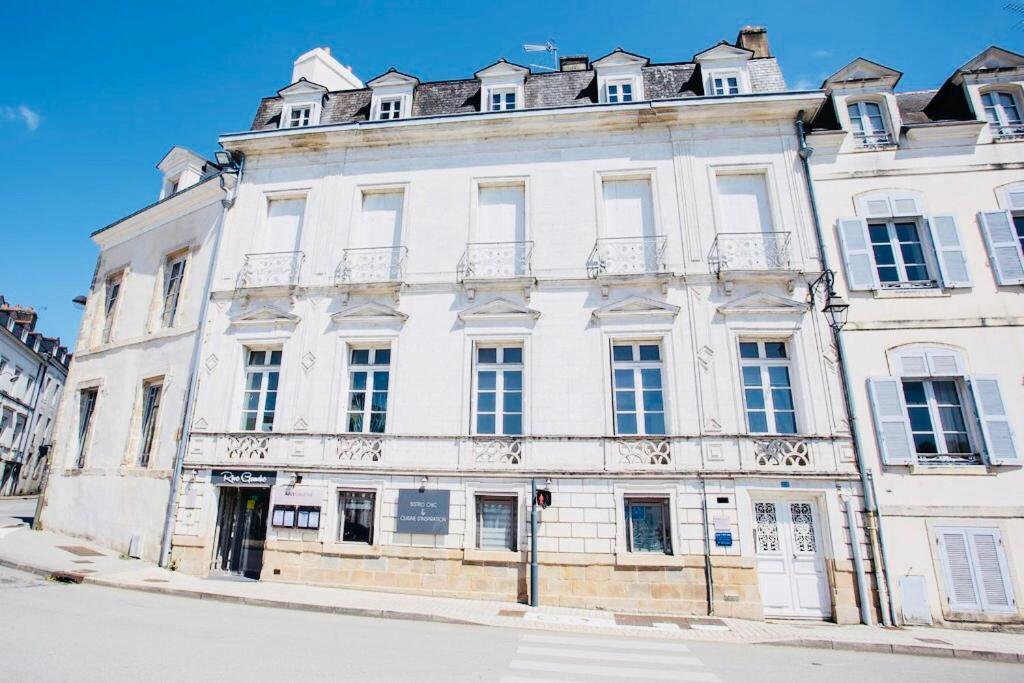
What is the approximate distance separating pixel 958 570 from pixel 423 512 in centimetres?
931

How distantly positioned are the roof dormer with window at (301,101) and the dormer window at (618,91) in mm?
7107

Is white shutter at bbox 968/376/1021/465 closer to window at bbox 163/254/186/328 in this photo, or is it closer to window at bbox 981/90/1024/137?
window at bbox 981/90/1024/137

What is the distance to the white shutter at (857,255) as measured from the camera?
1049cm

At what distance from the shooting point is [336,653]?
571 cm

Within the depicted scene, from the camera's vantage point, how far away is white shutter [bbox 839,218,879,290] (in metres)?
10.5

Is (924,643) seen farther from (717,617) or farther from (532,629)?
(532,629)

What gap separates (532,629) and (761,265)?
26.6 ft

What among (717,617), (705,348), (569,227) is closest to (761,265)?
(705,348)

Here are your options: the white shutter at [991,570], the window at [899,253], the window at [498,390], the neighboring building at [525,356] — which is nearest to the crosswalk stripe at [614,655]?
the neighboring building at [525,356]

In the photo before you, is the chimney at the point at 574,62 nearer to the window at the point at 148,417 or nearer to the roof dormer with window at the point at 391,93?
the roof dormer with window at the point at 391,93

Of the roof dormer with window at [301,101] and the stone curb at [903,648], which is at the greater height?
the roof dormer with window at [301,101]

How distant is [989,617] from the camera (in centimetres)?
871

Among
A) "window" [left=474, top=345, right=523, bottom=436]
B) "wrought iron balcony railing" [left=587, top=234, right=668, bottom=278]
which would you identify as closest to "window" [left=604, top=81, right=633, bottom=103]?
"wrought iron balcony railing" [left=587, top=234, right=668, bottom=278]

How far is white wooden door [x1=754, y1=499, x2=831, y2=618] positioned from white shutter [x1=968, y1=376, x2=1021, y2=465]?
3.20m
